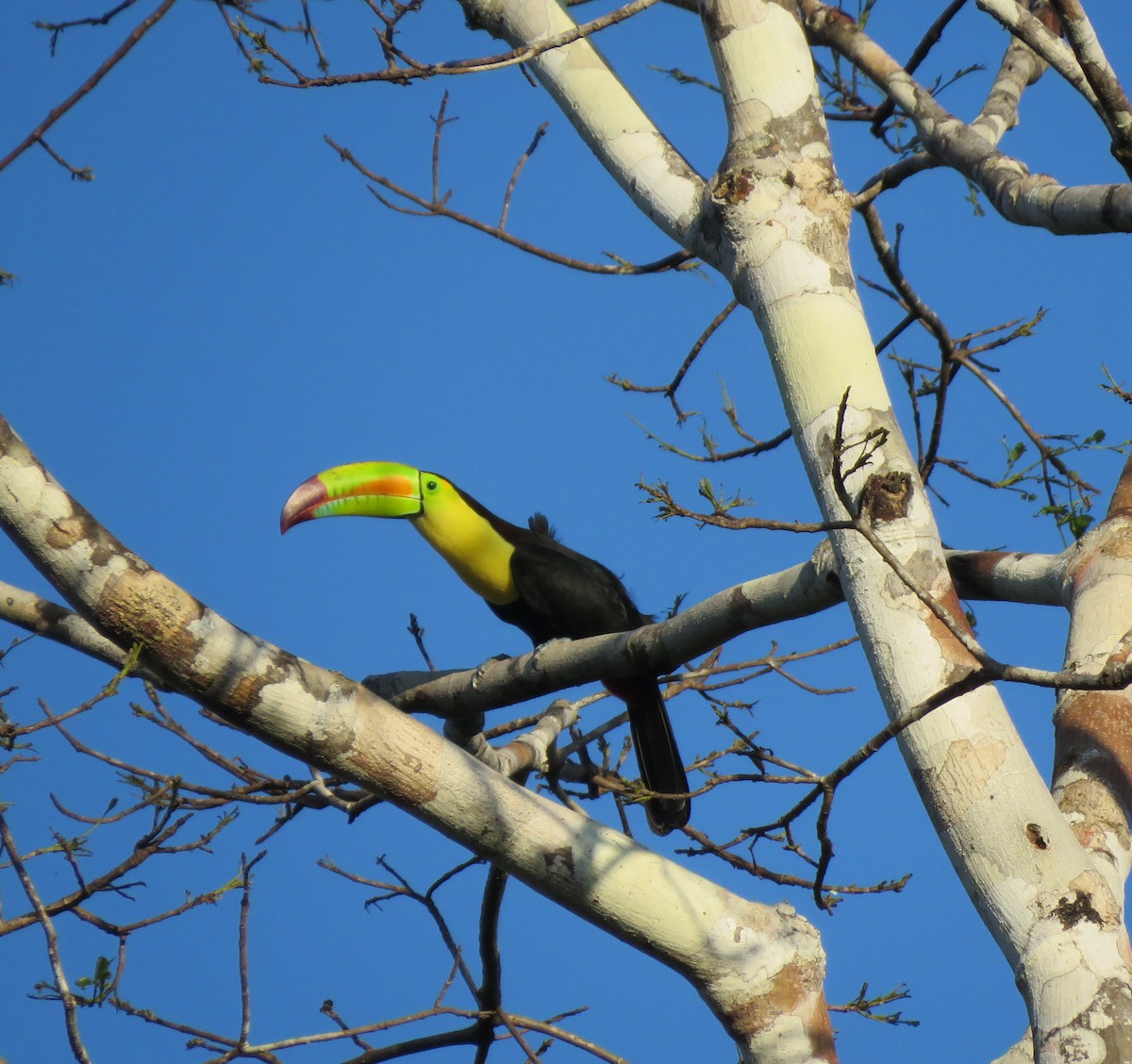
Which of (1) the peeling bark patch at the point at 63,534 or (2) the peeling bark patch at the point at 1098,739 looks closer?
(1) the peeling bark patch at the point at 63,534

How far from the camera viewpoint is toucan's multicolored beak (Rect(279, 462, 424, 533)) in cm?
451

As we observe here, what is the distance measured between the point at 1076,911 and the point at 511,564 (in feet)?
11.1

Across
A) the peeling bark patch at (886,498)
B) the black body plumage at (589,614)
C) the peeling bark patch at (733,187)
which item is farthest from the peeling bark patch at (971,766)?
the black body plumage at (589,614)

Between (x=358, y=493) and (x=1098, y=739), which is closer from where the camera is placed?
(x=1098, y=739)

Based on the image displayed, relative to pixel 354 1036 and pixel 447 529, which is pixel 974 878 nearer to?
pixel 354 1036

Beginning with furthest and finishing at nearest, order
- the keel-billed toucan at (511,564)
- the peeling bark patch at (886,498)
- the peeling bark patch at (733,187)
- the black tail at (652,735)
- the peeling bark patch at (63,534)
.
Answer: the keel-billed toucan at (511,564)
the black tail at (652,735)
the peeling bark patch at (733,187)
the peeling bark patch at (886,498)
the peeling bark patch at (63,534)

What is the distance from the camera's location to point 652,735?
4.47 m

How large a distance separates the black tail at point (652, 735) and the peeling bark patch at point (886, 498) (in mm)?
2332

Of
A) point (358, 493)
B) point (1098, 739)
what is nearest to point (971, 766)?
point (1098, 739)

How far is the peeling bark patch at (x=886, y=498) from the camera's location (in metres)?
2.02

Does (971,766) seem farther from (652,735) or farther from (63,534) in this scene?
(652,735)

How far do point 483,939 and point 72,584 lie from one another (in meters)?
1.70

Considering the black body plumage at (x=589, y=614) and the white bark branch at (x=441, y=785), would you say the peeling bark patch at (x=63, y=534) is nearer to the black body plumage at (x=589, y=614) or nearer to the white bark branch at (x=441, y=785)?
the white bark branch at (x=441, y=785)

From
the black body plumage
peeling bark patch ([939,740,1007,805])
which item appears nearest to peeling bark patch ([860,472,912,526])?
peeling bark patch ([939,740,1007,805])
